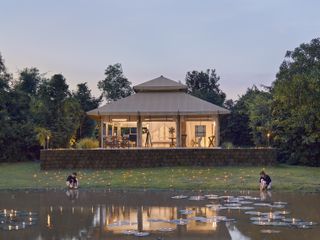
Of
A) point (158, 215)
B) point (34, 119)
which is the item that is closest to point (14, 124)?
point (34, 119)

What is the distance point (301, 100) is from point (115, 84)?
119ft

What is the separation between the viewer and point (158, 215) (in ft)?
42.9

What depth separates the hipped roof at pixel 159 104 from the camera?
2941 centimetres

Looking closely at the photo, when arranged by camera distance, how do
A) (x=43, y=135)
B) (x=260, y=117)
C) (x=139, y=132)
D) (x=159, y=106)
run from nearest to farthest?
(x=159, y=106), (x=139, y=132), (x=43, y=135), (x=260, y=117)

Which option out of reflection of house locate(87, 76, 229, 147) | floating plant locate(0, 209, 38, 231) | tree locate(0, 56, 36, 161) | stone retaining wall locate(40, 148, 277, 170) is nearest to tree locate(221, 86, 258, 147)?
reflection of house locate(87, 76, 229, 147)

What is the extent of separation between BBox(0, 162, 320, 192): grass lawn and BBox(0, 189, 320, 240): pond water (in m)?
1.58

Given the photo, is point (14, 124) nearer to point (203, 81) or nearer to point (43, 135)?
point (43, 135)

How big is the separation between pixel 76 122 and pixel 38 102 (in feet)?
11.1

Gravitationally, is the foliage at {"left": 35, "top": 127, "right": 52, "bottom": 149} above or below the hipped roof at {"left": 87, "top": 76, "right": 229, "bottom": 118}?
below

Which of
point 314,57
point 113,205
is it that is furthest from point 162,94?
point 113,205

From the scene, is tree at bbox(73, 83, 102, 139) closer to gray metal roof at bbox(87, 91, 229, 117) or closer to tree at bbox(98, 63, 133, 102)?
tree at bbox(98, 63, 133, 102)

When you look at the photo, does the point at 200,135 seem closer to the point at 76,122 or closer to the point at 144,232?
the point at 76,122

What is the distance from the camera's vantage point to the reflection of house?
29641 millimetres

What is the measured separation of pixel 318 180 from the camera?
2144 cm
